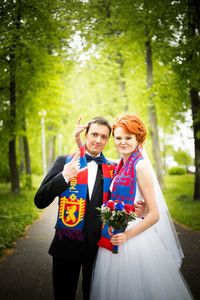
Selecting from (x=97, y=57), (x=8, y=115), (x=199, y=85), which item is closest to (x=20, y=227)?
(x=8, y=115)

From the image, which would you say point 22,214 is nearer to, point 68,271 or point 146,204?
point 68,271

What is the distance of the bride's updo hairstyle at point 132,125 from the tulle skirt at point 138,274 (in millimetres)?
1091

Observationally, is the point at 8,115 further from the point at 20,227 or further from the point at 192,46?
the point at 192,46

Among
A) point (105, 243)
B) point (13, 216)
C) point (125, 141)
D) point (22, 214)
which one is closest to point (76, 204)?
point (105, 243)

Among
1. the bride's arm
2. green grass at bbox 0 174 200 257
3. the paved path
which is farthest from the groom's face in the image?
green grass at bbox 0 174 200 257

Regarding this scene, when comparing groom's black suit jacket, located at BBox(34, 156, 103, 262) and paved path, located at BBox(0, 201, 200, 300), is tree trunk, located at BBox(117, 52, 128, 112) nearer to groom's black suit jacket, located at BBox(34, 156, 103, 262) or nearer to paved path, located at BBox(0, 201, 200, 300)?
paved path, located at BBox(0, 201, 200, 300)

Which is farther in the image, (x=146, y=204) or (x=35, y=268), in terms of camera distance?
(x=35, y=268)

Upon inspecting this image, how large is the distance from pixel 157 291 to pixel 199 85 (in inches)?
271

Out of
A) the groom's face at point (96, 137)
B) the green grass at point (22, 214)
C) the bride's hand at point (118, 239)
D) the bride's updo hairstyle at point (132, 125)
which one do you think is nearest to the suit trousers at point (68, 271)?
the bride's hand at point (118, 239)

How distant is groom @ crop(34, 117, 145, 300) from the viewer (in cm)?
296

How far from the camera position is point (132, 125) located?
2889 millimetres

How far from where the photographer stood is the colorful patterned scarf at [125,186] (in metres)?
2.81

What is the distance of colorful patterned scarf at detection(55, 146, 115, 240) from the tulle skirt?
0.39m

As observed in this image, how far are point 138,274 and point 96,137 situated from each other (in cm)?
151
